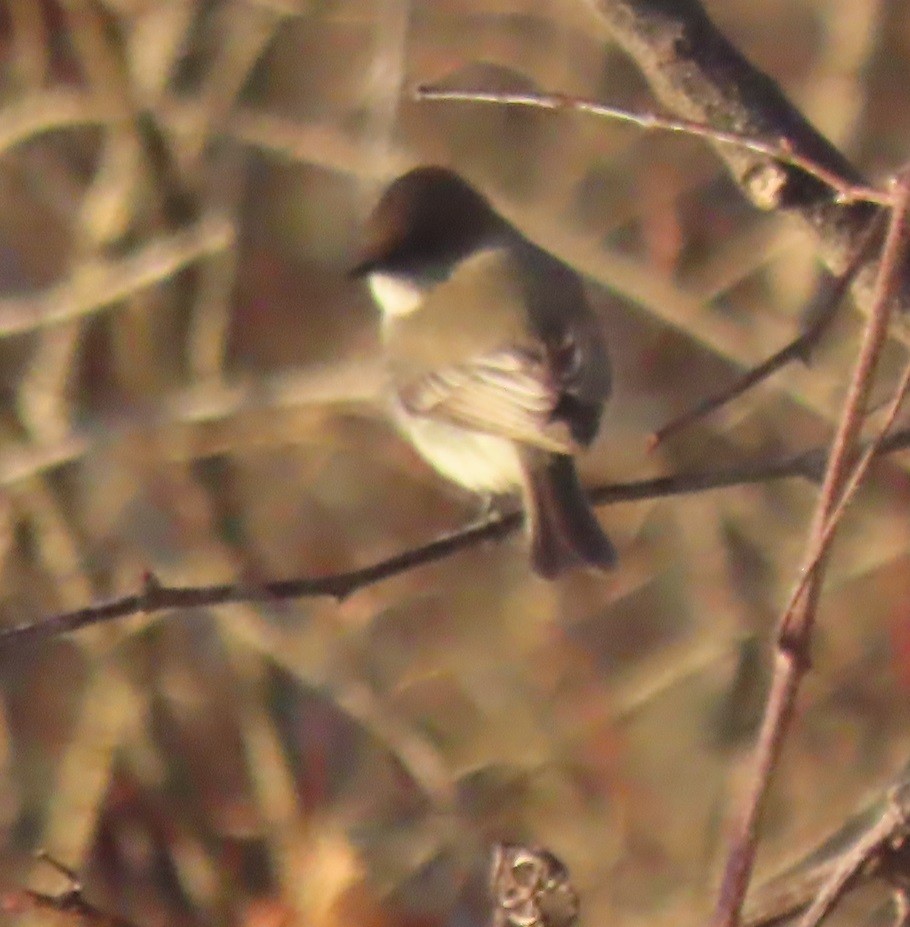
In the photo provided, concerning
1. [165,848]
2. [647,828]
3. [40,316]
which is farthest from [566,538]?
[647,828]

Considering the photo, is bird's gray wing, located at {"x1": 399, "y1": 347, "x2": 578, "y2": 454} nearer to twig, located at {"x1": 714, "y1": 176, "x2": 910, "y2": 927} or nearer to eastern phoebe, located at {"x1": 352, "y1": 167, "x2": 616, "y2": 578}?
eastern phoebe, located at {"x1": 352, "y1": 167, "x2": 616, "y2": 578}

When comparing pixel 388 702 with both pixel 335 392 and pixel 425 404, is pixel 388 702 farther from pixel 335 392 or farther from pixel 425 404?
pixel 425 404

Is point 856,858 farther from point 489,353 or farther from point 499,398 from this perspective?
point 489,353

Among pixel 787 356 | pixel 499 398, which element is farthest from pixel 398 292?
pixel 787 356

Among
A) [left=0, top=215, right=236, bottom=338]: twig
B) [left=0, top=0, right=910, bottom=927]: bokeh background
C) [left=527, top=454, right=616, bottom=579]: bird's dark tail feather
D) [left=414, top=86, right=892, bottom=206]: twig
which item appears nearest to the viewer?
[left=414, top=86, right=892, bottom=206]: twig

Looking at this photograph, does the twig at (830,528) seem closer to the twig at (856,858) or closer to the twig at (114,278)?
the twig at (856,858)

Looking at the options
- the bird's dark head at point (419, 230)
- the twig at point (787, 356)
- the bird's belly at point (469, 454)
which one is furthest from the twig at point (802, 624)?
the bird's dark head at point (419, 230)

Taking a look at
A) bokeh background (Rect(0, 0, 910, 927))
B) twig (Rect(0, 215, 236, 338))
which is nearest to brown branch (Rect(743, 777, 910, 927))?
bokeh background (Rect(0, 0, 910, 927))

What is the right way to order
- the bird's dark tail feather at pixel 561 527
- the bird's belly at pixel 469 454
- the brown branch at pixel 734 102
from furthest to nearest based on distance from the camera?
the bird's belly at pixel 469 454 → the bird's dark tail feather at pixel 561 527 → the brown branch at pixel 734 102
